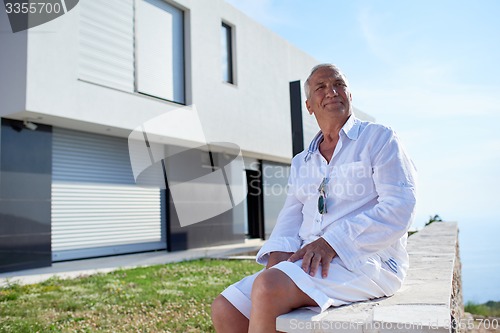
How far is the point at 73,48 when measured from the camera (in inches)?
364

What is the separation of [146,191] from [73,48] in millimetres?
4370

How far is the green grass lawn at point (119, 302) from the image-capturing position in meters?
4.07

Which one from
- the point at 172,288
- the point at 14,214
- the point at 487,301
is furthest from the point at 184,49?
the point at 487,301

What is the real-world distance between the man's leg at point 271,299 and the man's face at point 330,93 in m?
0.95

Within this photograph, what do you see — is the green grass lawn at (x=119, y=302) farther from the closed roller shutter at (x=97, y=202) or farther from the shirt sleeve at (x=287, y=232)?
the closed roller shutter at (x=97, y=202)

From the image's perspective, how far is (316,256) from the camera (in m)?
1.83

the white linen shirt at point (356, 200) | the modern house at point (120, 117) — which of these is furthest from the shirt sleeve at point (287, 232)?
the modern house at point (120, 117)

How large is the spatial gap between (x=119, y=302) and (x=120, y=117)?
5.93 metres

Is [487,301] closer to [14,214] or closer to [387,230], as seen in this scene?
[387,230]

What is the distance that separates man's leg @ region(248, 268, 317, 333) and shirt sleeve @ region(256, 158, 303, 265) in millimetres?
502

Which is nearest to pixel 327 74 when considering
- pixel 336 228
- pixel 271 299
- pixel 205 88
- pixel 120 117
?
pixel 336 228

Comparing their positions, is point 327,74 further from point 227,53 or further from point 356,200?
point 227,53

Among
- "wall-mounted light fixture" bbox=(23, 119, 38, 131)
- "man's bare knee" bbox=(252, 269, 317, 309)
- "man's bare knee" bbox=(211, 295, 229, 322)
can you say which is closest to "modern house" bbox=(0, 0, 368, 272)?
"wall-mounted light fixture" bbox=(23, 119, 38, 131)

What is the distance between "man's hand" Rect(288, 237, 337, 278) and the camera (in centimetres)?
180
